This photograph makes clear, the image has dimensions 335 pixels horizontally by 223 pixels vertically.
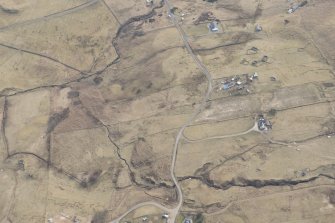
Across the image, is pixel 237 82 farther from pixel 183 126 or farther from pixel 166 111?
pixel 166 111

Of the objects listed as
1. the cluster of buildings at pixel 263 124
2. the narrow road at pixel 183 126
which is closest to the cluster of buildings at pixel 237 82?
the narrow road at pixel 183 126

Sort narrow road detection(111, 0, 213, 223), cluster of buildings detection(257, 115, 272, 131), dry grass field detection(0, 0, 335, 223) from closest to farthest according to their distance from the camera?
narrow road detection(111, 0, 213, 223) < dry grass field detection(0, 0, 335, 223) < cluster of buildings detection(257, 115, 272, 131)

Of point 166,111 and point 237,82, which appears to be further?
point 237,82

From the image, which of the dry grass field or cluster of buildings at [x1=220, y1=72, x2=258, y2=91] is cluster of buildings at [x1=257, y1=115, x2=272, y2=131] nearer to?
the dry grass field

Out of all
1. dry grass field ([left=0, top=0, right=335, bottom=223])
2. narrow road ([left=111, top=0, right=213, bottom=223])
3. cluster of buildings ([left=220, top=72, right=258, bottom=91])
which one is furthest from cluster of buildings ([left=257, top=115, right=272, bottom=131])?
narrow road ([left=111, top=0, right=213, bottom=223])

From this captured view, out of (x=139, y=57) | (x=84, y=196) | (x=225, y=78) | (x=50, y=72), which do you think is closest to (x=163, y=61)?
(x=139, y=57)

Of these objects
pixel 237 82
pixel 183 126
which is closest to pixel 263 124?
pixel 237 82

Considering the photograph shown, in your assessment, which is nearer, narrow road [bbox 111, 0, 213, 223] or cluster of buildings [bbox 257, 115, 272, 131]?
Result: narrow road [bbox 111, 0, 213, 223]

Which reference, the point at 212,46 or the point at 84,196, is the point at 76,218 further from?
the point at 212,46

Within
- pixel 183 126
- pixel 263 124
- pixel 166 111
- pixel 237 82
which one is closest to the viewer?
pixel 263 124
